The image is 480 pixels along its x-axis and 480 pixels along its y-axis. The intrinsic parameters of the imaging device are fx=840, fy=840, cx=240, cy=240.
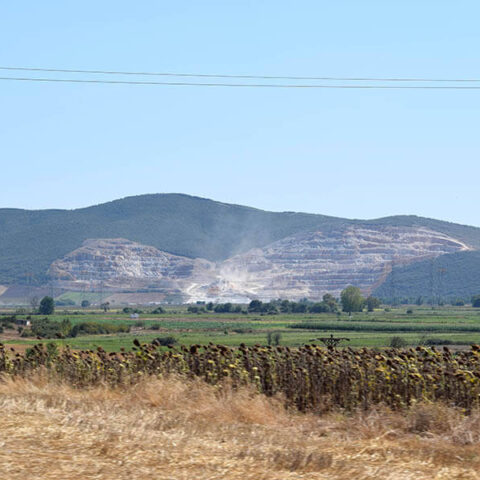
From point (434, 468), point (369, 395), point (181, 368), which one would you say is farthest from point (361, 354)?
point (434, 468)

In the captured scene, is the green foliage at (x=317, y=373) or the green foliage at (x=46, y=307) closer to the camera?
the green foliage at (x=317, y=373)

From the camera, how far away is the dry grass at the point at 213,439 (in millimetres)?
9336

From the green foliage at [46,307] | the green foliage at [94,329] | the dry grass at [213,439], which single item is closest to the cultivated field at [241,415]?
the dry grass at [213,439]

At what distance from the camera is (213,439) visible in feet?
37.6

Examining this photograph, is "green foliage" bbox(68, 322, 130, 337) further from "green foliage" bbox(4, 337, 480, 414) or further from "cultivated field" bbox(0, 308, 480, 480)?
"cultivated field" bbox(0, 308, 480, 480)

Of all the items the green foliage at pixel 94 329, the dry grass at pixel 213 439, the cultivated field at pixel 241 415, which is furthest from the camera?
the green foliage at pixel 94 329

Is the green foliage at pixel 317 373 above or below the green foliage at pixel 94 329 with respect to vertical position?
above

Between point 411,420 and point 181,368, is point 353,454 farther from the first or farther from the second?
point 181,368

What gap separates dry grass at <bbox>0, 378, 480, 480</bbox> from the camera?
9.34 meters

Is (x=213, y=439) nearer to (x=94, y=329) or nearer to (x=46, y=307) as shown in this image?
(x=94, y=329)

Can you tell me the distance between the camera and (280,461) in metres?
9.82

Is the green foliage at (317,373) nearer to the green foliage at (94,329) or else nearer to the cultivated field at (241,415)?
the cultivated field at (241,415)

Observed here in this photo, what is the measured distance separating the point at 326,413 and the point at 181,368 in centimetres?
410

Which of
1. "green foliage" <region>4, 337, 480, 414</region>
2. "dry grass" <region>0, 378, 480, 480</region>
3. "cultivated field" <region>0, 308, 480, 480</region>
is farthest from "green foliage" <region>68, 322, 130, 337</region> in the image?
"dry grass" <region>0, 378, 480, 480</region>
